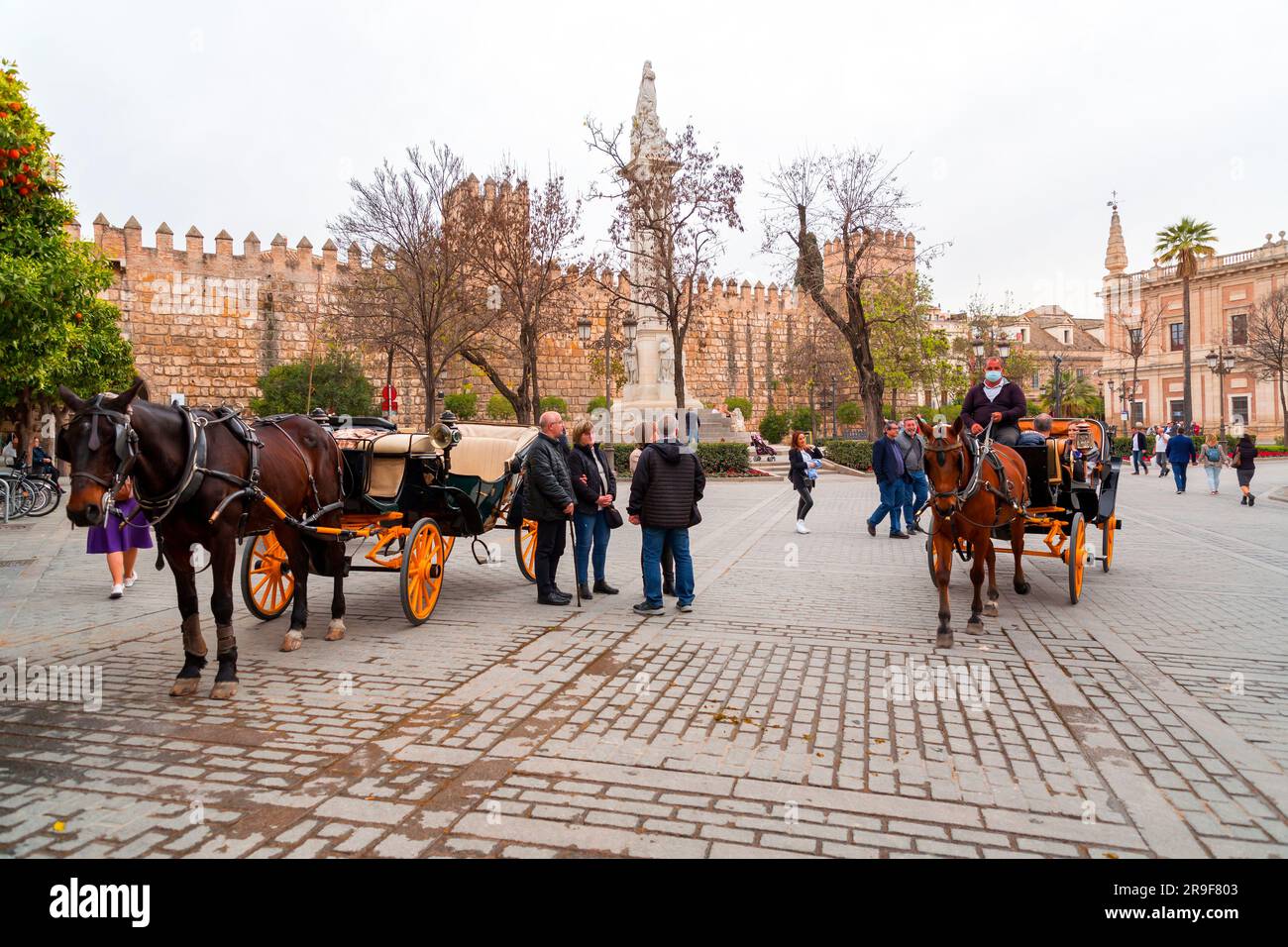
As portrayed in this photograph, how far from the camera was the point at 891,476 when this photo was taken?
12797mm

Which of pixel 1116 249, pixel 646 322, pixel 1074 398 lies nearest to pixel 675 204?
pixel 646 322

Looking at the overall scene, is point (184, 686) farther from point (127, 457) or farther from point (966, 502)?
point (966, 502)

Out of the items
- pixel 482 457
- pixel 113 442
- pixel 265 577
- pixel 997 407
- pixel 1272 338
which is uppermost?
pixel 1272 338

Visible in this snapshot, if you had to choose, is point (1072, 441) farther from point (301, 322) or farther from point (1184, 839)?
point (301, 322)

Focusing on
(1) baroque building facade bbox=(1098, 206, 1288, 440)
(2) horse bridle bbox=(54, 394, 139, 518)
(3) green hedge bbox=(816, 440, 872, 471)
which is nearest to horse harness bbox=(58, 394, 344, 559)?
(2) horse bridle bbox=(54, 394, 139, 518)

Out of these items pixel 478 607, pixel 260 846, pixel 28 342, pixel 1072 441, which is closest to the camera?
pixel 260 846

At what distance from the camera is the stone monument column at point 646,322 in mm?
25453

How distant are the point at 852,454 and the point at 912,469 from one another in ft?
62.0

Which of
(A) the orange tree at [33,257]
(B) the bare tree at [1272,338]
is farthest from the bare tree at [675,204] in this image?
(B) the bare tree at [1272,338]

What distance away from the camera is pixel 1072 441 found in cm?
848

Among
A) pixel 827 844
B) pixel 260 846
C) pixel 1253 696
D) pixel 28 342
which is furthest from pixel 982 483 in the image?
pixel 28 342

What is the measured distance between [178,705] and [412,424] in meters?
39.7

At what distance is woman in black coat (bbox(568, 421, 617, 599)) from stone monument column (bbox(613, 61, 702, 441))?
16.4 m

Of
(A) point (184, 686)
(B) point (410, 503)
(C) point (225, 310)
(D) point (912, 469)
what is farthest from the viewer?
(C) point (225, 310)
